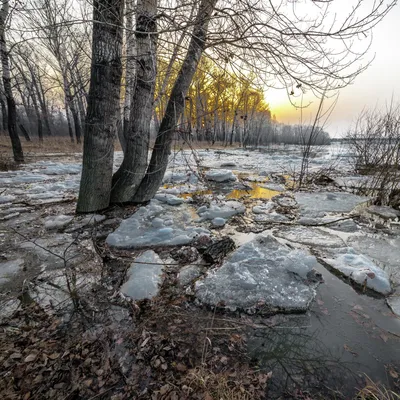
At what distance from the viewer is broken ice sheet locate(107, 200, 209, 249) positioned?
2.73 meters

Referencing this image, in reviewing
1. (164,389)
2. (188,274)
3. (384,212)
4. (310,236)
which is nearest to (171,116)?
Answer: (188,274)

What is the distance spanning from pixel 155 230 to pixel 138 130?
5.59ft

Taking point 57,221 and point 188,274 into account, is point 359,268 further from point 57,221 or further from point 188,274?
point 57,221

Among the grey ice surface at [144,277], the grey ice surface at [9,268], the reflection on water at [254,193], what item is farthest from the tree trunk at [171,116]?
the grey ice surface at [9,268]

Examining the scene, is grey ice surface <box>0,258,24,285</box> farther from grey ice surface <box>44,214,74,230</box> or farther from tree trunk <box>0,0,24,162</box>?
tree trunk <box>0,0,24,162</box>

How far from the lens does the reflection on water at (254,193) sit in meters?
4.99

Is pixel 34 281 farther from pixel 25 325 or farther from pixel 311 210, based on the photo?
pixel 311 210

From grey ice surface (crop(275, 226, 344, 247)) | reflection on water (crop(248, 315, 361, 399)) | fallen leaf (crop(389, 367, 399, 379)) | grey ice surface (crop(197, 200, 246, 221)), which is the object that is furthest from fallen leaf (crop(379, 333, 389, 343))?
grey ice surface (crop(197, 200, 246, 221))

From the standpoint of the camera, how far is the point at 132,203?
13.0ft

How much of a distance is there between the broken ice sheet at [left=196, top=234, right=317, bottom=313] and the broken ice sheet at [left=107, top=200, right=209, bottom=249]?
82cm

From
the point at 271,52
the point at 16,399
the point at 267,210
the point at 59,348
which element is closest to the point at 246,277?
the point at 59,348

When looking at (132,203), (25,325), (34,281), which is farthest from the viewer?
(132,203)

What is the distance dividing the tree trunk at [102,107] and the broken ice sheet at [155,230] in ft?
2.43

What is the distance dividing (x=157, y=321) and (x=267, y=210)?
2.97m
